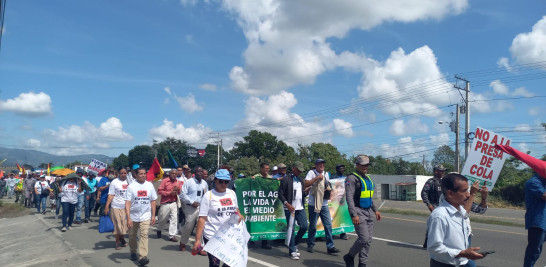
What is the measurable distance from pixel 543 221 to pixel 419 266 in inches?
91.1

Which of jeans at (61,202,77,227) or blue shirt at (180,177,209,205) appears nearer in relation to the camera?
blue shirt at (180,177,209,205)

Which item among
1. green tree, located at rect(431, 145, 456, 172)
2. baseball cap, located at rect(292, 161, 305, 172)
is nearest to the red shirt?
baseball cap, located at rect(292, 161, 305, 172)

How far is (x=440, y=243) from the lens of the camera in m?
3.34

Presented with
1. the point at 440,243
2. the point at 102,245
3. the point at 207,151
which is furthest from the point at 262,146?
the point at 440,243

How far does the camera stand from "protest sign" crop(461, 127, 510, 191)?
20.9ft

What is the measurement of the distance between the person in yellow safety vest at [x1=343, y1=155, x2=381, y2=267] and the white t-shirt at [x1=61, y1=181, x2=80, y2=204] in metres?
8.56

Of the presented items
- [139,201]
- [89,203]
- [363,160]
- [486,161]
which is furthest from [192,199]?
[89,203]

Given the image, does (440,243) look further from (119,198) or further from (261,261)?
(119,198)

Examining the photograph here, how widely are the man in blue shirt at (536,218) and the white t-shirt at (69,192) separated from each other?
11.1 meters

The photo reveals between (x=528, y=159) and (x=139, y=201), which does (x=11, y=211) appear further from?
(x=528, y=159)

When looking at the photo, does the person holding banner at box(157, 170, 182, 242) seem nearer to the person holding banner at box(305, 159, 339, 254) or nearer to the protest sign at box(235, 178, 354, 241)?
the protest sign at box(235, 178, 354, 241)

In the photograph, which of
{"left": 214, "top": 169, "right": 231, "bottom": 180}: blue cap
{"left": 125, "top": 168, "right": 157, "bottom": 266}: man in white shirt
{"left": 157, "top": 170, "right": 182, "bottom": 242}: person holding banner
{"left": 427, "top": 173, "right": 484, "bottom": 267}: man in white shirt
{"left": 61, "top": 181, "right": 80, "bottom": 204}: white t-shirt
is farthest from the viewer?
{"left": 61, "top": 181, "right": 80, "bottom": 204}: white t-shirt

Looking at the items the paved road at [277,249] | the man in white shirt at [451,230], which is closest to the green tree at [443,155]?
the paved road at [277,249]

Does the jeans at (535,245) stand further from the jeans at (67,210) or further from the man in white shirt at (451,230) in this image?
the jeans at (67,210)
